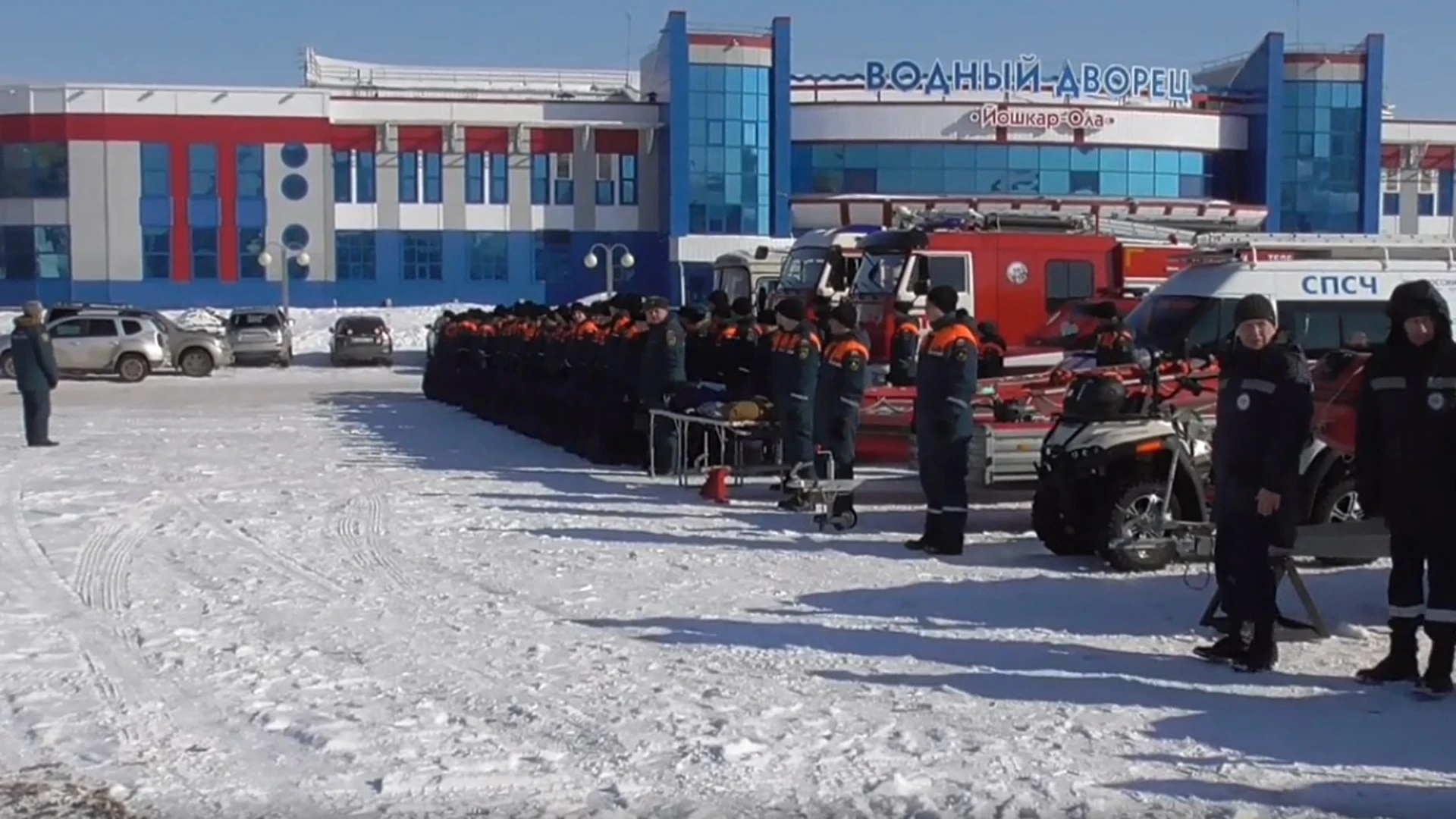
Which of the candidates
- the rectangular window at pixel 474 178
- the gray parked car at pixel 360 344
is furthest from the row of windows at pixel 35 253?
the gray parked car at pixel 360 344

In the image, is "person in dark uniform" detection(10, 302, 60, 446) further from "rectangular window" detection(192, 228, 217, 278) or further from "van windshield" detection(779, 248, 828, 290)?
"rectangular window" detection(192, 228, 217, 278)

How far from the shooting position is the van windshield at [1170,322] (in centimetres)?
1719

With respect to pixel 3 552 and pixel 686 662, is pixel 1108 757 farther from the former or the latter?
pixel 3 552

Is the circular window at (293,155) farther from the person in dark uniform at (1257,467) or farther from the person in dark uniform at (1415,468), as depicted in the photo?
the person in dark uniform at (1415,468)

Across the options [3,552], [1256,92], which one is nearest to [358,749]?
[3,552]

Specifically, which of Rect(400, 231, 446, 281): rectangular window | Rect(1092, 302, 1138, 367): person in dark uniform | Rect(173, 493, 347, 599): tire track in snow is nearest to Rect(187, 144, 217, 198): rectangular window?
Rect(400, 231, 446, 281): rectangular window

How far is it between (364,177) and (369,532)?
5386 centimetres

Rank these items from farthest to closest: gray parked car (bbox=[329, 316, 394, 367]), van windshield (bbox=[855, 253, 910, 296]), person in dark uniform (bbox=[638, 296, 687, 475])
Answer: gray parked car (bbox=[329, 316, 394, 367]), van windshield (bbox=[855, 253, 910, 296]), person in dark uniform (bbox=[638, 296, 687, 475])

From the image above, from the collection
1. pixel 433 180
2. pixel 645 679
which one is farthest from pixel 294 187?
pixel 645 679

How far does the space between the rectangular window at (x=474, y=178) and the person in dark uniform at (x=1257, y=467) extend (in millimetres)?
59321

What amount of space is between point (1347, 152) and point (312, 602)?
61554mm

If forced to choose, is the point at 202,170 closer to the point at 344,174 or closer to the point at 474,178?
the point at 344,174

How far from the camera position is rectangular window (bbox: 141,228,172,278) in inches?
2532

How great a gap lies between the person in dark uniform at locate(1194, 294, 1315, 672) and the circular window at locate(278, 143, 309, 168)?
59.0 metres
